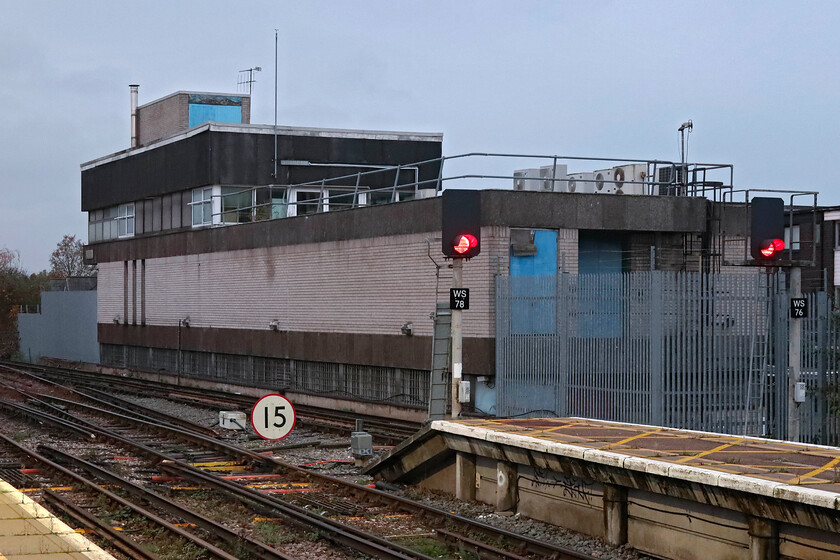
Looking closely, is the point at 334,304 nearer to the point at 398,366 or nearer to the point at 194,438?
the point at 398,366

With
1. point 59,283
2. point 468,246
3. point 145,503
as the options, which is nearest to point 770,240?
point 468,246

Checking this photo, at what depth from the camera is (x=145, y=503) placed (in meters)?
15.5

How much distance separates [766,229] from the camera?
16625mm

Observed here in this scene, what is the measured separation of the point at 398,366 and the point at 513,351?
491 centimetres

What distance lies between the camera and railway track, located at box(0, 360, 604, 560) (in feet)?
40.5

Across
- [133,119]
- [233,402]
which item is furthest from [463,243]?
[133,119]

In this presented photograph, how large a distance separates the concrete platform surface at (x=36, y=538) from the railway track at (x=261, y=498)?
113cm

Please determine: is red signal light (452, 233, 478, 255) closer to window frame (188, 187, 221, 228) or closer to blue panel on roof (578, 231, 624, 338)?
blue panel on roof (578, 231, 624, 338)

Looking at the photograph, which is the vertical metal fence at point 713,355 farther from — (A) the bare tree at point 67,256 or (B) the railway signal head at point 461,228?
(A) the bare tree at point 67,256

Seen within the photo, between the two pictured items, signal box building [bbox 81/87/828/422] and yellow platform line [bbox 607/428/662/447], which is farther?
signal box building [bbox 81/87/828/422]

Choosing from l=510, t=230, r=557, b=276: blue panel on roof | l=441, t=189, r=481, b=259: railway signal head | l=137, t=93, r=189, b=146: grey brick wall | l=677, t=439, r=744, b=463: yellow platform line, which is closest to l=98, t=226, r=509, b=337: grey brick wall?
l=510, t=230, r=557, b=276: blue panel on roof

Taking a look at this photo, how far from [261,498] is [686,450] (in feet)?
18.7

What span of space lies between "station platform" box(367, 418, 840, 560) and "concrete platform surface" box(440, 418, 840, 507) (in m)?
0.02

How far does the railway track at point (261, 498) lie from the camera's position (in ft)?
40.5
